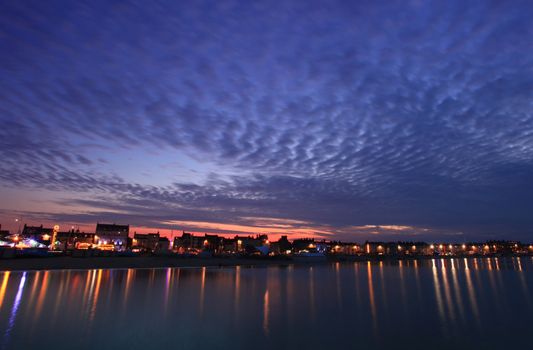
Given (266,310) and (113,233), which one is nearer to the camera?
(266,310)

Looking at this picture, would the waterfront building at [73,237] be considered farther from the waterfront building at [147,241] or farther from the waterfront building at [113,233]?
the waterfront building at [147,241]

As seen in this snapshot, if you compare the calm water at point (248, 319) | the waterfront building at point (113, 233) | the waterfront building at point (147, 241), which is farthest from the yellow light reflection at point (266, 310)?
the waterfront building at point (147, 241)

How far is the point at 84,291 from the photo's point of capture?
3117 centimetres

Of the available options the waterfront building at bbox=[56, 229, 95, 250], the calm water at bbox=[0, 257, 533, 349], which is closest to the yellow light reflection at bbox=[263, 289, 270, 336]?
the calm water at bbox=[0, 257, 533, 349]

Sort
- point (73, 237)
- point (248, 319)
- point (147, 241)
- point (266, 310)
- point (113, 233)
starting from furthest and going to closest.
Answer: point (147, 241), point (113, 233), point (73, 237), point (266, 310), point (248, 319)

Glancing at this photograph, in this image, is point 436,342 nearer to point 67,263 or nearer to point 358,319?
point 358,319

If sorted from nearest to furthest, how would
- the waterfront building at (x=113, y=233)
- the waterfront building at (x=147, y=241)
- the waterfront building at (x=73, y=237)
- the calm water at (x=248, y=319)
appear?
the calm water at (x=248, y=319)
the waterfront building at (x=113, y=233)
the waterfront building at (x=73, y=237)
the waterfront building at (x=147, y=241)

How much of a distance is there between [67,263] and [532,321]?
70.5m

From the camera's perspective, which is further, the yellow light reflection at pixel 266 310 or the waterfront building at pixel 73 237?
the waterfront building at pixel 73 237

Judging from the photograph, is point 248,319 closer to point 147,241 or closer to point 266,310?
point 266,310

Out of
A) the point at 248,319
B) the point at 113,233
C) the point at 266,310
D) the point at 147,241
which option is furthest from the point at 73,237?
the point at 248,319

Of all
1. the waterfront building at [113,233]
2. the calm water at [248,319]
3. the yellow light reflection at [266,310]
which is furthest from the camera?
the waterfront building at [113,233]

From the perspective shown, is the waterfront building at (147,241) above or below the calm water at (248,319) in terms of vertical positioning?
above

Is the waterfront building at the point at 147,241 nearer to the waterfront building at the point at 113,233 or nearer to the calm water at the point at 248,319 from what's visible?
the waterfront building at the point at 113,233
